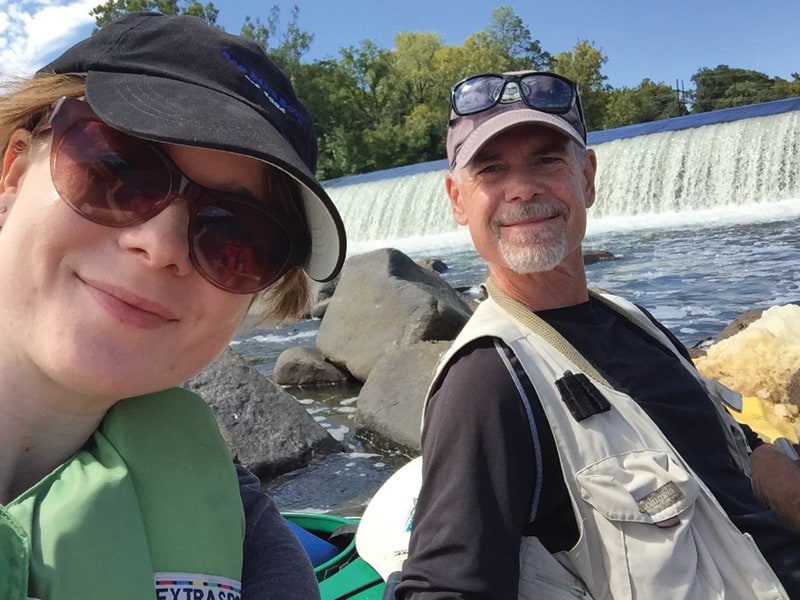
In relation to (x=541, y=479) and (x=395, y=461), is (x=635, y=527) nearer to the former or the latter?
(x=541, y=479)

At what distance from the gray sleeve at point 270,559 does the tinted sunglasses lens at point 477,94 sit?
1.40m

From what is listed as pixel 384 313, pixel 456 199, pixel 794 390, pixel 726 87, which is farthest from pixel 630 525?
pixel 726 87

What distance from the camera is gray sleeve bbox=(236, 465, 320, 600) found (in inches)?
42.8

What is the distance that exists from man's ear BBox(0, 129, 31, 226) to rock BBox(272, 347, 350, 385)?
6812 millimetres

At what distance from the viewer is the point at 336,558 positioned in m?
2.42

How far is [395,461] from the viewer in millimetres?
5227

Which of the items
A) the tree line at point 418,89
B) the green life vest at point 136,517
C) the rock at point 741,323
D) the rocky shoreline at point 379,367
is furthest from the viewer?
the tree line at point 418,89

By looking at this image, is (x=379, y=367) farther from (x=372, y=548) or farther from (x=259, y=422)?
(x=372, y=548)

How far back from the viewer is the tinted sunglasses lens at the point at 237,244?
1.02 meters

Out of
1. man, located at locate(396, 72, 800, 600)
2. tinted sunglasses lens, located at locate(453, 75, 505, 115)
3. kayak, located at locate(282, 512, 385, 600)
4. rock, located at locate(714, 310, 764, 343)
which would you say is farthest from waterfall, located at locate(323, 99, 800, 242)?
man, located at locate(396, 72, 800, 600)

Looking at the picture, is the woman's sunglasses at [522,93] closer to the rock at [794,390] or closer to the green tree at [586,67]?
the rock at [794,390]

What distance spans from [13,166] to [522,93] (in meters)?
1.51

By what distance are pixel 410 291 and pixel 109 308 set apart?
684cm

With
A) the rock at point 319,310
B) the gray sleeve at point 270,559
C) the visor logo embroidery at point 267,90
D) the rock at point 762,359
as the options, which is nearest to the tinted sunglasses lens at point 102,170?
the visor logo embroidery at point 267,90
